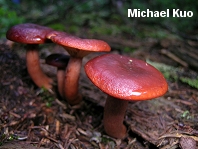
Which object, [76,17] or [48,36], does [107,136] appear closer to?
[48,36]

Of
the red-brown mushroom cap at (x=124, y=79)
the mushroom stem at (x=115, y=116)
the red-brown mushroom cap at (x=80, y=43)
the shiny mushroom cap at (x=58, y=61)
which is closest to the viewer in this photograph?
the red-brown mushroom cap at (x=124, y=79)

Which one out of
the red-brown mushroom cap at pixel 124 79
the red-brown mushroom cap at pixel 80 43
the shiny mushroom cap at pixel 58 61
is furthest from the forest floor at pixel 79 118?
the red-brown mushroom cap at pixel 80 43

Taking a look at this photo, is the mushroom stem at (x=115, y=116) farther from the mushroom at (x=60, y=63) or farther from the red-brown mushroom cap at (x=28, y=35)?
the red-brown mushroom cap at (x=28, y=35)

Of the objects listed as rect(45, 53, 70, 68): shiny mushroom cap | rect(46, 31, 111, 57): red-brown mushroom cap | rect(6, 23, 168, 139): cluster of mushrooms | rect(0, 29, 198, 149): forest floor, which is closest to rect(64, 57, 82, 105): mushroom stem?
rect(6, 23, 168, 139): cluster of mushrooms

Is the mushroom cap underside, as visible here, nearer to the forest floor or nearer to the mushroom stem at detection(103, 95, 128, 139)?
the mushroom stem at detection(103, 95, 128, 139)

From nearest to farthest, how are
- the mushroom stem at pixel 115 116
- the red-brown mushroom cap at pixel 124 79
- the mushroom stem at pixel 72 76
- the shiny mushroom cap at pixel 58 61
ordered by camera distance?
the red-brown mushroom cap at pixel 124 79 → the mushroom stem at pixel 115 116 → the mushroom stem at pixel 72 76 → the shiny mushroom cap at pixel 58 61

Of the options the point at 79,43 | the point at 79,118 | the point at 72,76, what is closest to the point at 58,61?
the point at 72,76

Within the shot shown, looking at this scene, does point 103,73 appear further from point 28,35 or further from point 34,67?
point 34,67
